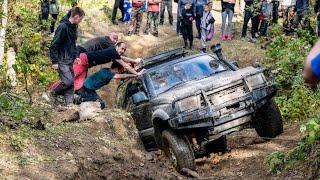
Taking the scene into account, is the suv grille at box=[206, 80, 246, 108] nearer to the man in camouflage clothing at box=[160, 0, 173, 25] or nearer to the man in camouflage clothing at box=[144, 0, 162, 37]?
the man in camouflage clothing at box=[144, 0, 162, 37]

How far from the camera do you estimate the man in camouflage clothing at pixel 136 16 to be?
1643 cm

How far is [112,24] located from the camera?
62.3ft

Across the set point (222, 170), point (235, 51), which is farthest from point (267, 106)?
point (235, 51)

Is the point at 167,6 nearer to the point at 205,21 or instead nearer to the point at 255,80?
the point at 205,21

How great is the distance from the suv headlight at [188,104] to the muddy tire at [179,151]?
0.37 m

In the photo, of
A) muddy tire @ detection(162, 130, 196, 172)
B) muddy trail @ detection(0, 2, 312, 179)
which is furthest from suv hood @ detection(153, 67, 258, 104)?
muddy trail @ detection(0, 2, 312, 179)

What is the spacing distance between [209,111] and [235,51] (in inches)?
325

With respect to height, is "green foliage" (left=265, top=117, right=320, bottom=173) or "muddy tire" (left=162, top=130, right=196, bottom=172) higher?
"green foliage" (left=265, top=117, right=320, bottom=173)

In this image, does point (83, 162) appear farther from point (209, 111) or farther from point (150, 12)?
point (150, 12)

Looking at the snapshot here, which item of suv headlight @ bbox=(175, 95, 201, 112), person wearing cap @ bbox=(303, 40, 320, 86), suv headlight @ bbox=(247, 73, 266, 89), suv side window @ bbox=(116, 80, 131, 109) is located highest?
person wearing cap @ bbox=(303, 40, 320, 86)

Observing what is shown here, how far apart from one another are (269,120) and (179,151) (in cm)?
162

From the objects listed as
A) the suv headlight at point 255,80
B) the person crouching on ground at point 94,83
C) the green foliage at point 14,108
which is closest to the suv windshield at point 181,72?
the person crouching on ground at point 94,83

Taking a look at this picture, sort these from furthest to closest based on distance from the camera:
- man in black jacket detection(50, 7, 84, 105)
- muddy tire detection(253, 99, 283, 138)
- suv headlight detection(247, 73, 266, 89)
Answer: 1. man in black jacket detection(50, 7, 84, 105)
2. muddy tire detection(253, 99, 283, 138)
3. suv headlight detection(247, 73, 266, 89)

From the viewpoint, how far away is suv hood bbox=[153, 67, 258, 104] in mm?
6887
